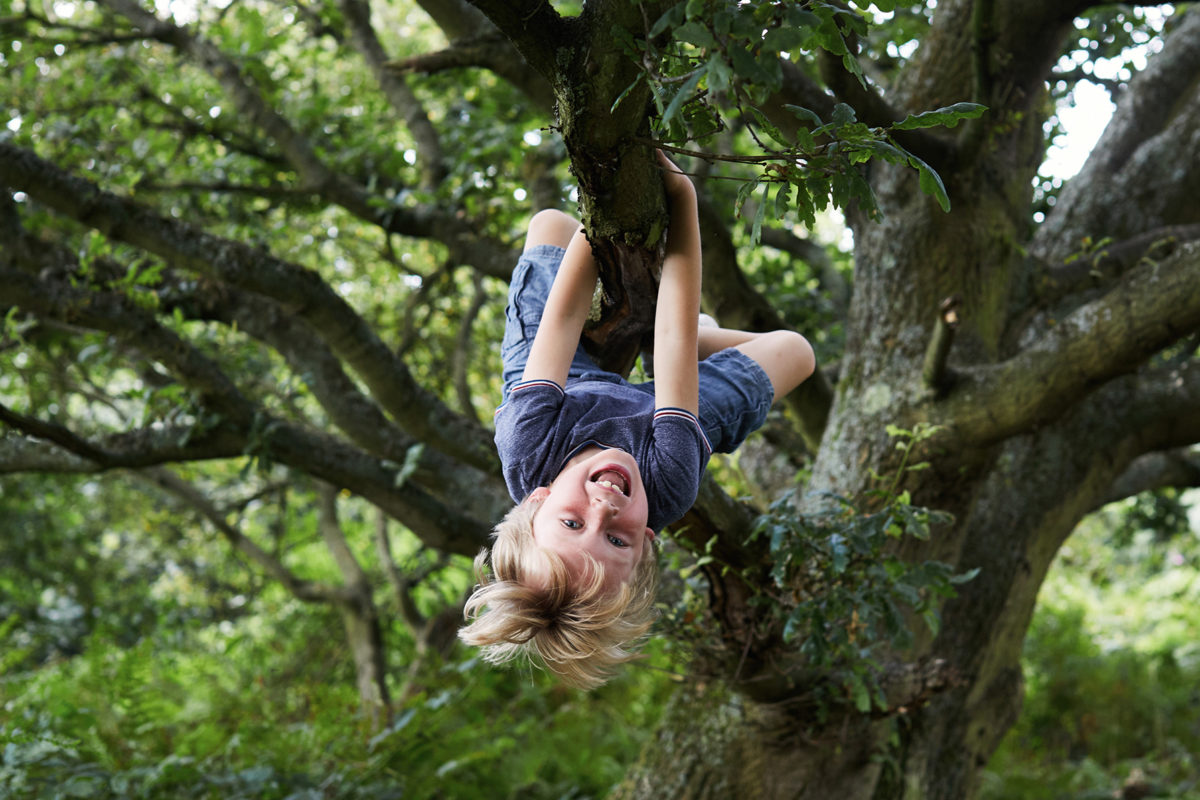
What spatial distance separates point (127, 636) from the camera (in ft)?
24.4

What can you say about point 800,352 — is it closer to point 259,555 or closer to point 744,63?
point 744,63

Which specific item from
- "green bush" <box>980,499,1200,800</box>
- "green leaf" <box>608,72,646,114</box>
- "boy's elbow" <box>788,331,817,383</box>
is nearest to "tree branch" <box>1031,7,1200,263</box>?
"boy's elbow" <box>788,331,817,383</box>

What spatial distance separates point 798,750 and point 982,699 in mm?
1166

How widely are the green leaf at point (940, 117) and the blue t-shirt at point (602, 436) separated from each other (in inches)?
33.2

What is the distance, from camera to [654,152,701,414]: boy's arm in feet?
6.43

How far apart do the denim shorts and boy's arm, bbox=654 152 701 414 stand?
0.23m

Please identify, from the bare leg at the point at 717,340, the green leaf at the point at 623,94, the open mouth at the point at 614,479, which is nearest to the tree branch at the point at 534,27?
the green leaf at the point at 623,94

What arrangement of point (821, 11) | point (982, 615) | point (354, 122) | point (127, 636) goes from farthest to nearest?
point (127, 636)
point (354, 122)
point (982, 615)
point (821, 11)

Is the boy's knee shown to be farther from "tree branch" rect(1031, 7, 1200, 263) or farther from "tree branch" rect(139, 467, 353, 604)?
"tree branch" rect(139, 467, 353, 604)

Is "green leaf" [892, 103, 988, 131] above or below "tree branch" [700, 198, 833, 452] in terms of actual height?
below

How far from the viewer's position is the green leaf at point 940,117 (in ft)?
4.50

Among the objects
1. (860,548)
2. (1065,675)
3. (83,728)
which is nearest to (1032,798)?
(1065,675)

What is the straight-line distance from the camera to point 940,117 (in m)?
1.39

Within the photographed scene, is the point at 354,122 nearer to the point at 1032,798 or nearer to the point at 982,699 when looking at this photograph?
the point at 982,699
